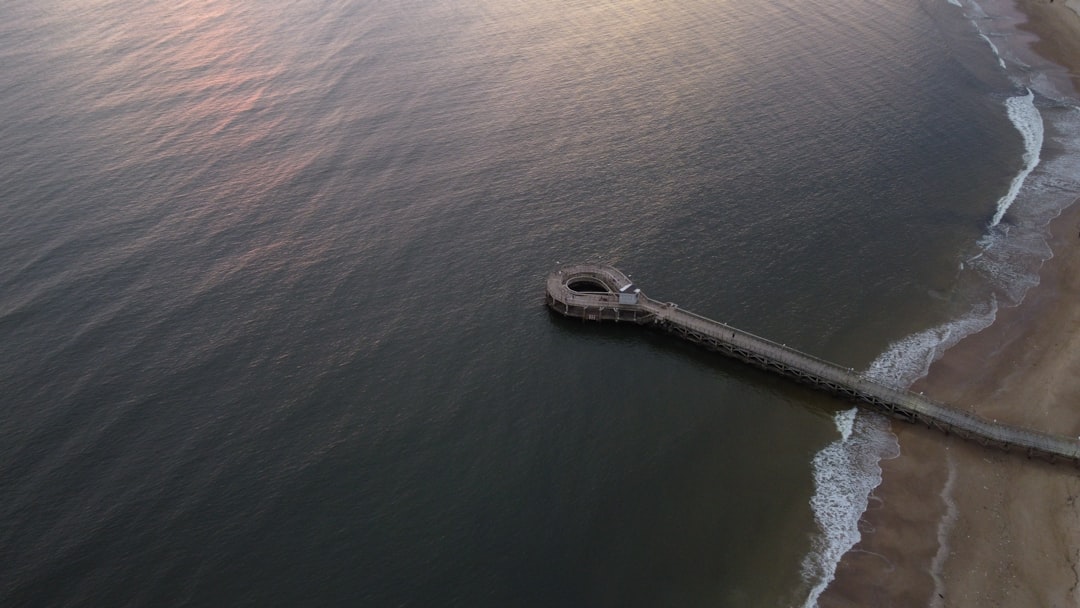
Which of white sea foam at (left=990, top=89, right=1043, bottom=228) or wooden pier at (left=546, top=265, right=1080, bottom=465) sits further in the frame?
white sea foam at (left=990, top=89, right=1043, bottom=228)

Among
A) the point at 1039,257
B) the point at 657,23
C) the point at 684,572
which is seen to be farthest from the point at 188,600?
the point at 657,23

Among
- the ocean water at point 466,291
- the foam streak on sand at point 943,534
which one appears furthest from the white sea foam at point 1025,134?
the foam streak on sand at point 943,534

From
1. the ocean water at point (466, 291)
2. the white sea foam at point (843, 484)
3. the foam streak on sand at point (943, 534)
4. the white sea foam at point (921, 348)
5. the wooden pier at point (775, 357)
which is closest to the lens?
the foam streak on sand at point (943, 534)

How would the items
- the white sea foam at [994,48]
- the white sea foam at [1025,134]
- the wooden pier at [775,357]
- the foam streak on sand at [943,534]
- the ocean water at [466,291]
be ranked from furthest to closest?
1. the white sea foam at [994,48]
2. the white sea foam at [1025,134]
3. the wooden pier at [775,357]
4. the ocean water at [466,291]
5. the foam streak on sand at [943,534]

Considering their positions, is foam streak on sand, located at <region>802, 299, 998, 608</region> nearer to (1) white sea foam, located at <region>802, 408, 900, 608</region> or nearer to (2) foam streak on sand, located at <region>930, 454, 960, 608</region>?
(1) white sea foam, located at <region>802, 408, 900, 608</region>

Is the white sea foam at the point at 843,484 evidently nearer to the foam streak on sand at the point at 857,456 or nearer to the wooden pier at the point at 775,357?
the foam streak on sand at the point at 857,456

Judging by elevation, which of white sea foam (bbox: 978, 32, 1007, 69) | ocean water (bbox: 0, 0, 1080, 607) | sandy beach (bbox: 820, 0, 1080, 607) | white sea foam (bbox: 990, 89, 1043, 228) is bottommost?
sandy beach (bbox: 820, 0, 1080, 607)

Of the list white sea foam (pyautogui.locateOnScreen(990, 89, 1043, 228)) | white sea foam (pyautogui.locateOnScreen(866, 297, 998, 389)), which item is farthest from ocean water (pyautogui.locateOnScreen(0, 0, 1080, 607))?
white sea foam (pyautogui.locateOnScreen(990, 89, 1043, 228))
